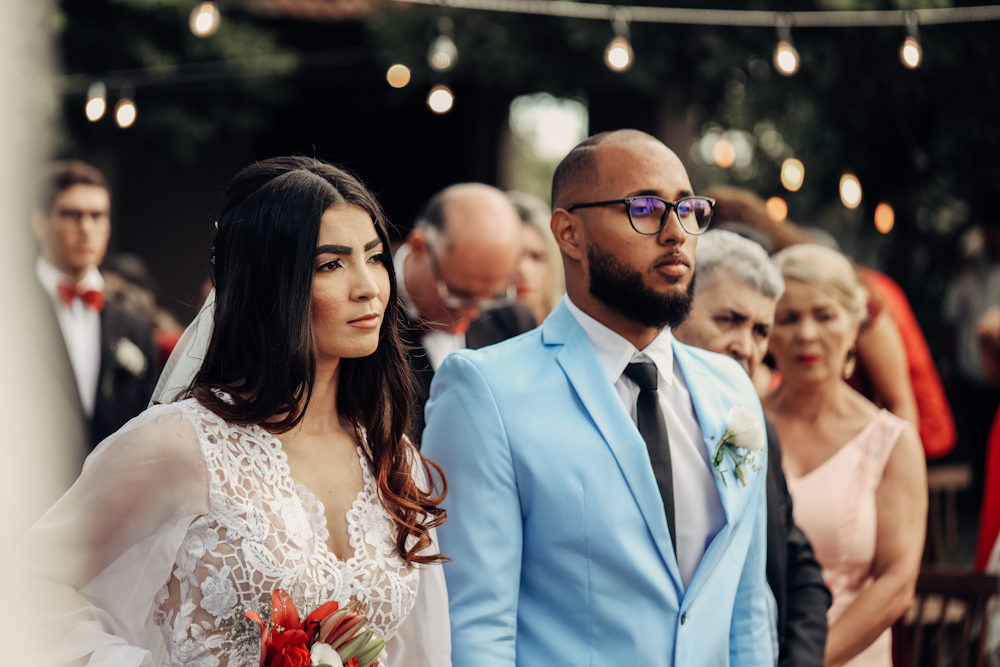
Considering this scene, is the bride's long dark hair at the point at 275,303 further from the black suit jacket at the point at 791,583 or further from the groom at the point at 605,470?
the black suit jacket at the point at 791,583

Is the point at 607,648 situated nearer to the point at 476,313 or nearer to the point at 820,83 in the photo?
the point at 476,313

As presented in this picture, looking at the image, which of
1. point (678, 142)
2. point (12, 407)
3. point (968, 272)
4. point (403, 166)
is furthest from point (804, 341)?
point (403, 166)

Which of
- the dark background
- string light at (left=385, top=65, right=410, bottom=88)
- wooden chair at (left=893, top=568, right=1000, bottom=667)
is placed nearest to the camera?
A: wooden chair at (left=893, top=568, right=1000, bottom=667)

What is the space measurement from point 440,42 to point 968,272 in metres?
4.89

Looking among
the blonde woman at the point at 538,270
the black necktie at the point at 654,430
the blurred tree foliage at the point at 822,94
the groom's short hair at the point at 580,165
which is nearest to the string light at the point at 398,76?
the blurred tree foliage at the point at 822,94

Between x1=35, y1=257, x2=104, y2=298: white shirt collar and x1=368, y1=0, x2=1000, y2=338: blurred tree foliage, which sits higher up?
x1=368, y1=0, x2=1000, y2=338: blurred tree foliage

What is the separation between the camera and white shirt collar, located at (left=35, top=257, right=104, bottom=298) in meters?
5.12

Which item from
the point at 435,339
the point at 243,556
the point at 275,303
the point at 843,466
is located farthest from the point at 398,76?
the point at 243,556

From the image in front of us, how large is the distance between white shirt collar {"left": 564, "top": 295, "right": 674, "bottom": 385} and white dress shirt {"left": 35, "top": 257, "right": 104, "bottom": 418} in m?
3.53

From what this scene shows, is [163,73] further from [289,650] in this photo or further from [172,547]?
[289,650]

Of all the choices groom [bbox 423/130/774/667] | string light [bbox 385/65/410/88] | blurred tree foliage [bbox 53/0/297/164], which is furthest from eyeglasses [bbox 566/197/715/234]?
blurred tree foliage [bbox 53/0/297/164]

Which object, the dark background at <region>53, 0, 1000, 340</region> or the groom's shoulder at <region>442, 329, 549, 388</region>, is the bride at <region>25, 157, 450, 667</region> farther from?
the dark background at <region>53, 0, 1000, 340</region>

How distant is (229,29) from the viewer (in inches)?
405

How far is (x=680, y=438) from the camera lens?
8.01ft
